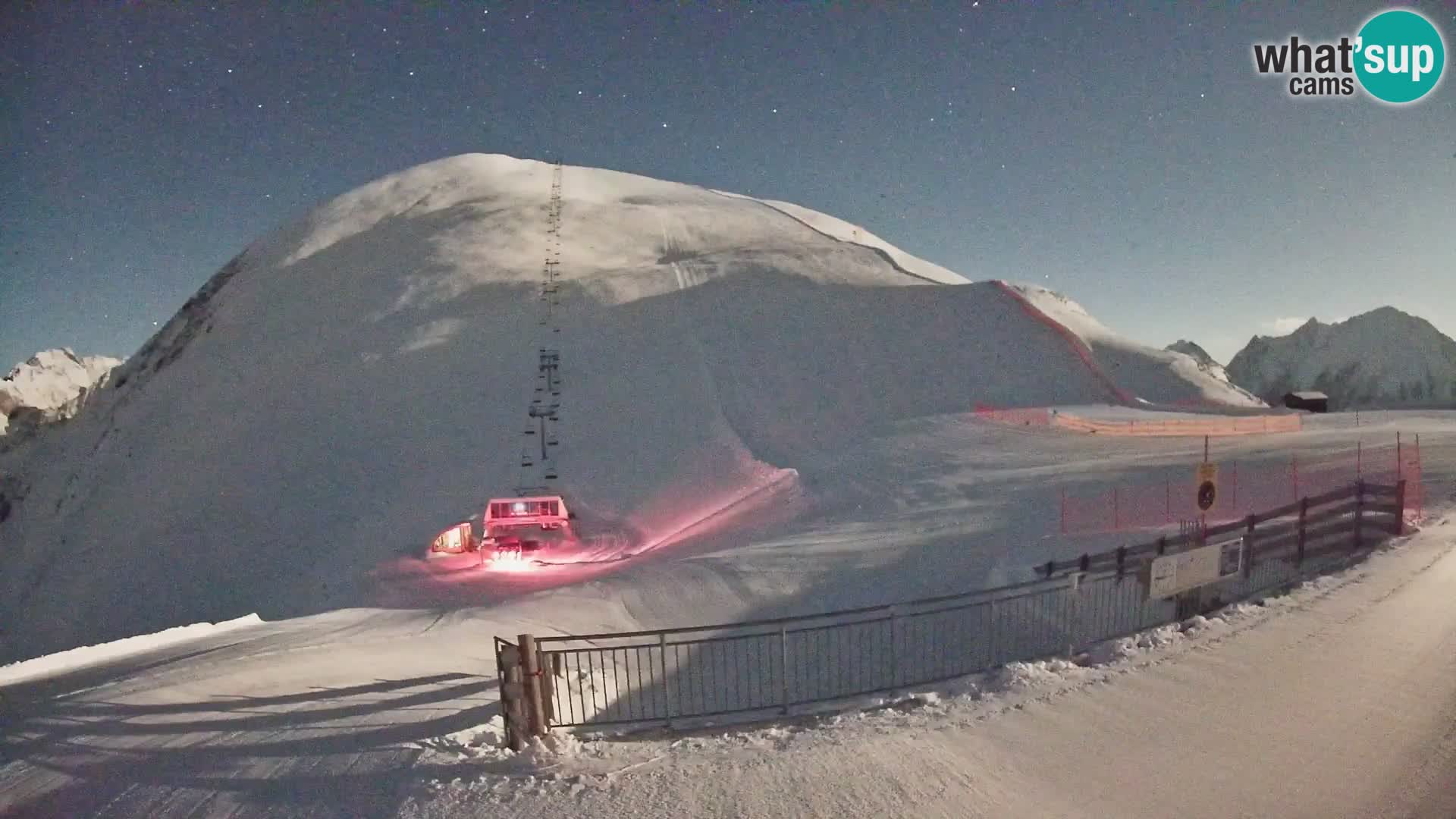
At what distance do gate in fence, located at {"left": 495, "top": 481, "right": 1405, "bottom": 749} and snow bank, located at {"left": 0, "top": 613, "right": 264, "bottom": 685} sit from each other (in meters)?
6.94

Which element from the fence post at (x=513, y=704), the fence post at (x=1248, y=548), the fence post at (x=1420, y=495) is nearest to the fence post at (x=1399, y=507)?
the fence post at (x=1420, y=495)

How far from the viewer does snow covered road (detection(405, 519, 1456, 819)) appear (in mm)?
5004

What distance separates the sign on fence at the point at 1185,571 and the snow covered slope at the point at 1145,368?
979 inches

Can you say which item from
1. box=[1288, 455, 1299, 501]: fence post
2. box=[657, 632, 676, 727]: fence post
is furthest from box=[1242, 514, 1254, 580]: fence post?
box=[657, 632, 676, 727]: fence post

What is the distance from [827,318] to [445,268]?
16.7m

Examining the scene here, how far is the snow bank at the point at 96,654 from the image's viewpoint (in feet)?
35.3

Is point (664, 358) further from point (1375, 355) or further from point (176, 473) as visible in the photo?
point (1375, 355)

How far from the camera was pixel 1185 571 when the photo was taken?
27.5 ft

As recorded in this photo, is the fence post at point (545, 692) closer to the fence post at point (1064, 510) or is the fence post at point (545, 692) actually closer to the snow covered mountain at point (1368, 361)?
the fence post at point (1064, 510)

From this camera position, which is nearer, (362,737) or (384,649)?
(362,737)

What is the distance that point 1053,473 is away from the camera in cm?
1961

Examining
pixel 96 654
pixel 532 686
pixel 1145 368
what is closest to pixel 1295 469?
pixel 1145 368

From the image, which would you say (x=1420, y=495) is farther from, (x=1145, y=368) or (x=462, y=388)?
(x=462, y=388)

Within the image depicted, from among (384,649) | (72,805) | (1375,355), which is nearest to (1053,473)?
(384,649)
